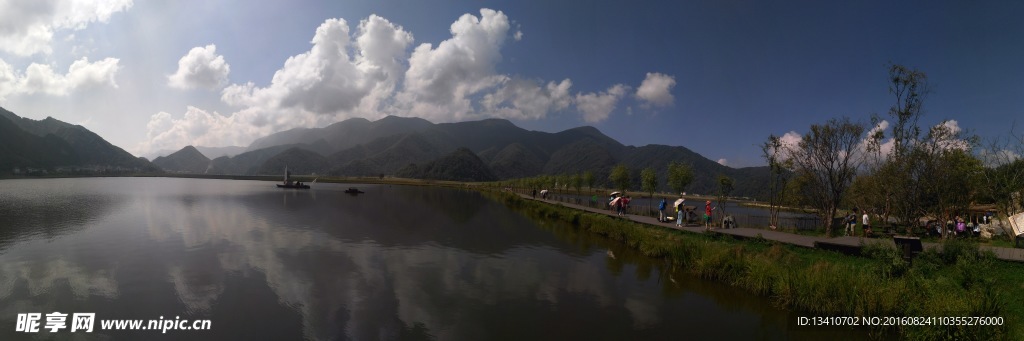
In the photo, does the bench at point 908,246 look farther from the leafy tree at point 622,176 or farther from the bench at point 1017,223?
the leafy tree at point 622,176

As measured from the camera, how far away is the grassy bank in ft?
33.2

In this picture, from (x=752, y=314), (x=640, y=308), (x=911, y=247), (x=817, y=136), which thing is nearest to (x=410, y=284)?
(x=640, y=308)

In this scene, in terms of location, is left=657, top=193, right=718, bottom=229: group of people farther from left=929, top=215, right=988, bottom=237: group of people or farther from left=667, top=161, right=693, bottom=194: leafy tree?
left=667, top=161, right=693, bottom=194: leafy tree

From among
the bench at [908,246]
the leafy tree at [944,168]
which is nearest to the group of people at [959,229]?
the leafy tree at [944,168]

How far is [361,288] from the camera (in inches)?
647

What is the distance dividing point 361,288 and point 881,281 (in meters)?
18.6

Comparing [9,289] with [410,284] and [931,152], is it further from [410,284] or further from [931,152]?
[931,152]

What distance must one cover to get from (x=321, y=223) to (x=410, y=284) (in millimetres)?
23639

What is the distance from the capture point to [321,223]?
37.0 meters

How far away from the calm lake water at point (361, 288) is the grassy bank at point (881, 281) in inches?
32.7

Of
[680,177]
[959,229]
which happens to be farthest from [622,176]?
[959,229]

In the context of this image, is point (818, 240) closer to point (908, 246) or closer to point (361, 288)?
point (908, 246)

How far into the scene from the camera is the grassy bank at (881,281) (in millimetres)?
10117

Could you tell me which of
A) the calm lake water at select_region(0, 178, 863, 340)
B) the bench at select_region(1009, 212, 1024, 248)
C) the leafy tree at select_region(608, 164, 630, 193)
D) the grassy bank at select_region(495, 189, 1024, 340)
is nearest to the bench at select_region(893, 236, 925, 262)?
the grassy bank at select_region(495, 189, 1024, 340)
